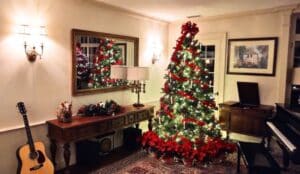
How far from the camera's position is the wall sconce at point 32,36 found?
3.03m

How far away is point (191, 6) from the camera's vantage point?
420cm

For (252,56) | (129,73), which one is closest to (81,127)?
(129,73)

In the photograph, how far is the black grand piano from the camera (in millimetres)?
2686

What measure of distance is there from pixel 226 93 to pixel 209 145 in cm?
181

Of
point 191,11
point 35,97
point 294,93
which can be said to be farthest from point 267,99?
point 35,97

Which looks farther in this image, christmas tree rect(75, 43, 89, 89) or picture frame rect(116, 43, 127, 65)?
picture frame rect(116, 43, 127, 65)

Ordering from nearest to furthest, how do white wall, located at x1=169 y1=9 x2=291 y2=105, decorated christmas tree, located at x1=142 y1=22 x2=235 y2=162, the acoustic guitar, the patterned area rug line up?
the acoustic guitar < the patterned area rug < decorated christmas tree, located at x1=142 y1=22 x2=235 y2=162 < white wall, located at x1=169 y1=9 x2=291 y2=105

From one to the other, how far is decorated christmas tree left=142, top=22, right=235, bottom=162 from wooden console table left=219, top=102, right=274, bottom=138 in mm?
751

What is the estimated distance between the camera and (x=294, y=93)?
452cm

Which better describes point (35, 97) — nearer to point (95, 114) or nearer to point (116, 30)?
point (95, 114)

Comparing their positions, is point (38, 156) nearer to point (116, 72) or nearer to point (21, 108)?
point (21, 108)

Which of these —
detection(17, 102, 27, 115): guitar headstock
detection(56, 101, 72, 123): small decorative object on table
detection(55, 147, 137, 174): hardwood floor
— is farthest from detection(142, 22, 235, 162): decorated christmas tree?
detection(17, 102, 27, 115): guitar headstock

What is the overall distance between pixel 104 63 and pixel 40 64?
114 centimetres

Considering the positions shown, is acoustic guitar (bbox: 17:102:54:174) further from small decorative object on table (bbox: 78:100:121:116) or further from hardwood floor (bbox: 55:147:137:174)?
small decorative object on table (bbox: 78:100:121:116)
